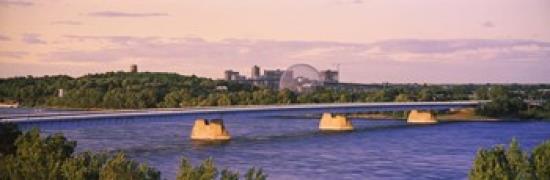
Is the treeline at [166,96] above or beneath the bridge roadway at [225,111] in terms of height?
above

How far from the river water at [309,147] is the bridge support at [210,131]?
2.54ft

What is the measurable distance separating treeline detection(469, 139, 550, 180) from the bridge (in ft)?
65.3

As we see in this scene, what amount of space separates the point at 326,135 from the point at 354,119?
23530 mm

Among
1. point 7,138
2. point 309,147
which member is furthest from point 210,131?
point 7,138

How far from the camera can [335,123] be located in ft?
184

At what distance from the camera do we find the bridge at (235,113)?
1536 inches

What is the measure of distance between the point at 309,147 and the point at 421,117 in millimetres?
28560

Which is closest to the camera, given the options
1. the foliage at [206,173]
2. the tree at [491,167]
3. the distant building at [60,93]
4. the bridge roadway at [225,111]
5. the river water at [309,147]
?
the foliage at [206,173]

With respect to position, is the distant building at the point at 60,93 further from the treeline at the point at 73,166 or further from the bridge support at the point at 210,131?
the treeline at the point at 73,166

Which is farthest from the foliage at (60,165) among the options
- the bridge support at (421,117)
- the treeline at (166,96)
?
the treeline at (166,96)

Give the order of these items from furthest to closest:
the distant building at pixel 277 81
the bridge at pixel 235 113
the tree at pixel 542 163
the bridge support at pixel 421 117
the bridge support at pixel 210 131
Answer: the distant building at pixel 277 81 < the bridge support at pixel 421 117 < the bridge support at pixel 210 131 < the bridge at pixel 235 113 < the tree at pixel 542 163

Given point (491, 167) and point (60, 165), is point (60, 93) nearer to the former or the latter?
point (60, 165)

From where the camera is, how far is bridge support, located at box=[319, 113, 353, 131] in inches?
2170

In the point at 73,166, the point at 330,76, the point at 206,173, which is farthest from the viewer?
the point at 330,76
